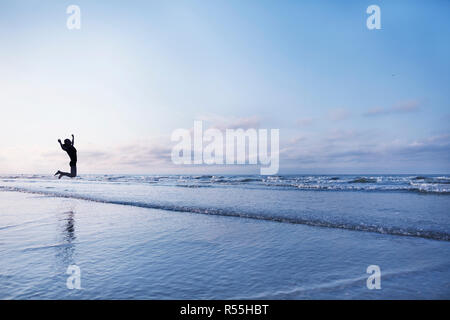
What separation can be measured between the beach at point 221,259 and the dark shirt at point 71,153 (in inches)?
89.2

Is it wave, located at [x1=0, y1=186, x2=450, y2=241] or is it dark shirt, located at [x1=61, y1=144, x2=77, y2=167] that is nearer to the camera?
wave, located at [x1=0, y1=186, x2=450, y2=241]

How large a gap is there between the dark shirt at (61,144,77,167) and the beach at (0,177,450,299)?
2265 mm

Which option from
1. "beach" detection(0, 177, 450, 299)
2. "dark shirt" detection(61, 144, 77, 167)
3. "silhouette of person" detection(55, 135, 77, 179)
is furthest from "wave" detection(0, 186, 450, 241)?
"dark shirt" detection(61, 144, 77, 167)

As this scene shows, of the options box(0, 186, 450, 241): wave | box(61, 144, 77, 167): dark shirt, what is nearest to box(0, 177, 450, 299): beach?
box(0, 186, 450, 241): wave

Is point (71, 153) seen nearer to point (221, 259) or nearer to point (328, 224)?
point (221, 259)

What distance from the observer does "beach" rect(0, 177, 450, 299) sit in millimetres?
3777

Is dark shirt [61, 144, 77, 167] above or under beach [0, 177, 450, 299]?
above

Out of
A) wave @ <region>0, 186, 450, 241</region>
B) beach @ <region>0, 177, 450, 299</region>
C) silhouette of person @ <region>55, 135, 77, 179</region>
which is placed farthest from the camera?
silhouette of person @ <region>55, 135, 77, 179</region>

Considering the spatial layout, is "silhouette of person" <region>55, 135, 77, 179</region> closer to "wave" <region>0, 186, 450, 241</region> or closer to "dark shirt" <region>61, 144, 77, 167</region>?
"dark shirt" <region>61, 144, 77, 167</region>

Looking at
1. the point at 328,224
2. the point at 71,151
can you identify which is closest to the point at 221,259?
the point at 328,224

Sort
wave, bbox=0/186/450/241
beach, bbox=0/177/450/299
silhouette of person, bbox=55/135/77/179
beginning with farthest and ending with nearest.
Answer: silhouette of person, bbox=55/135/77/179 < wave, bbox=0/186/450/241 < beach, bbox=0/177/450/299

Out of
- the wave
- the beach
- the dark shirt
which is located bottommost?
the wave

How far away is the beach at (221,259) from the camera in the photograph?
3.78 meters
